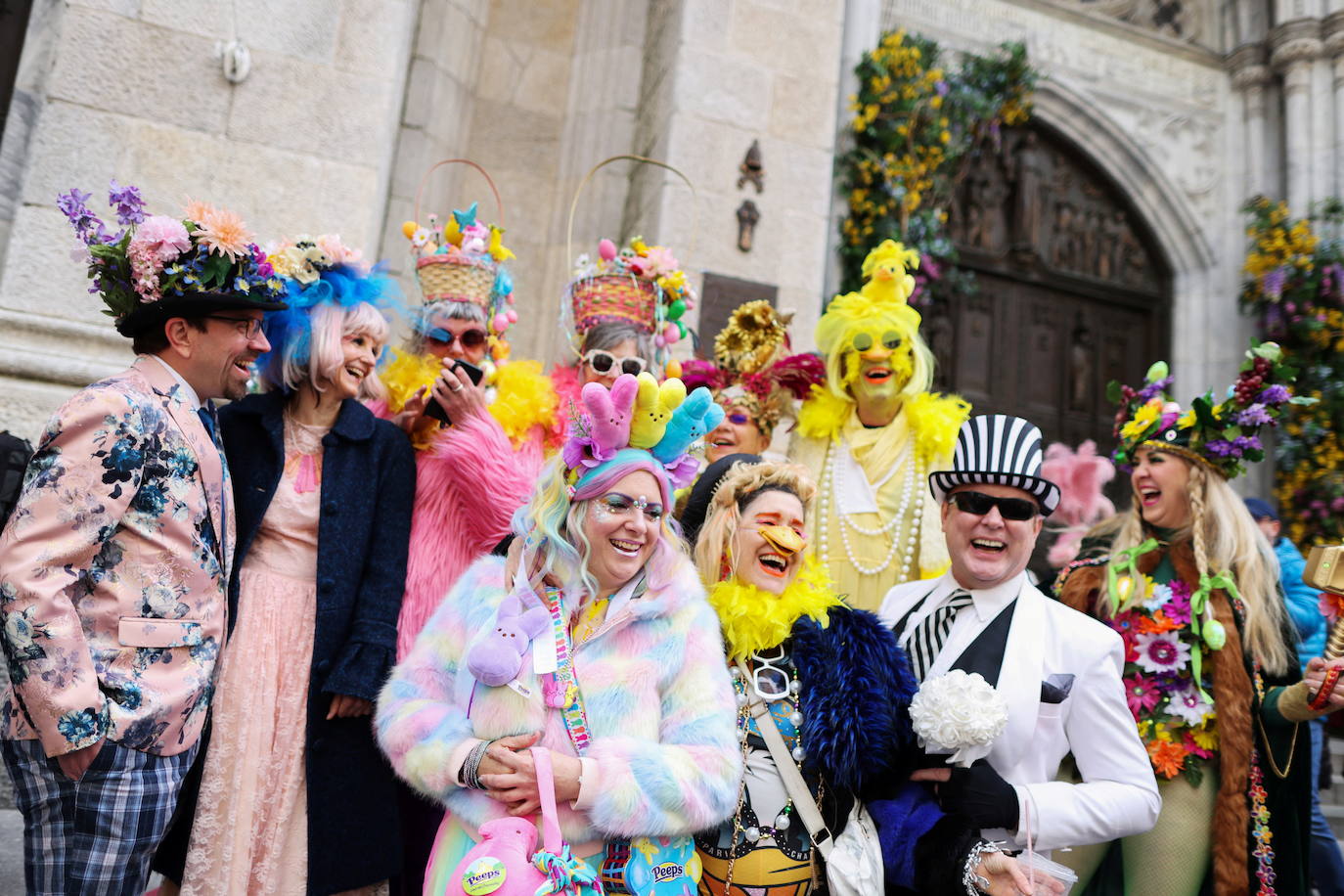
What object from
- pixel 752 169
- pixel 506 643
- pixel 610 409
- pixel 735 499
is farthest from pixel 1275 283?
pixel 506 643

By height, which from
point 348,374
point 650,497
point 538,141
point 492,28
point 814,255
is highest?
point 492,28

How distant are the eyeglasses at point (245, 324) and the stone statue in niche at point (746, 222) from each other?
382 cm

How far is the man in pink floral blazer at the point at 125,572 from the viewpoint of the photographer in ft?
6.68

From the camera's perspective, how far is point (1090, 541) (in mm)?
3984

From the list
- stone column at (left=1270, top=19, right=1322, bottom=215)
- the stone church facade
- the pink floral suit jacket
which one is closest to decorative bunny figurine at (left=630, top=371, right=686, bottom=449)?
the stone church facade

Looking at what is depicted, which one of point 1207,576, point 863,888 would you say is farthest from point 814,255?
point 863,888

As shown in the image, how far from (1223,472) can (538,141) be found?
499cm

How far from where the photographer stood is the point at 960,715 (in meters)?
2.02

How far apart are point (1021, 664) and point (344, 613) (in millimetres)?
1838

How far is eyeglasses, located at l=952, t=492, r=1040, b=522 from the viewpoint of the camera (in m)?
2.37

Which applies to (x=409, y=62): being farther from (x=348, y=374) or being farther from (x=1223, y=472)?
(x=1223, y=472)

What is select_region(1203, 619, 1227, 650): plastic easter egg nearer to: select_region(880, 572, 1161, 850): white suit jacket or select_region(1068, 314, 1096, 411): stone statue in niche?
select_region(880, 572, 1161, 850): white suit jacket

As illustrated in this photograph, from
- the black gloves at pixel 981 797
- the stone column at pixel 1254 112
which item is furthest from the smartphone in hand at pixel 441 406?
the stone column at pixel 1254 112

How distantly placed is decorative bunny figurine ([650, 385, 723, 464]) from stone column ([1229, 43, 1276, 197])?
8940mm
